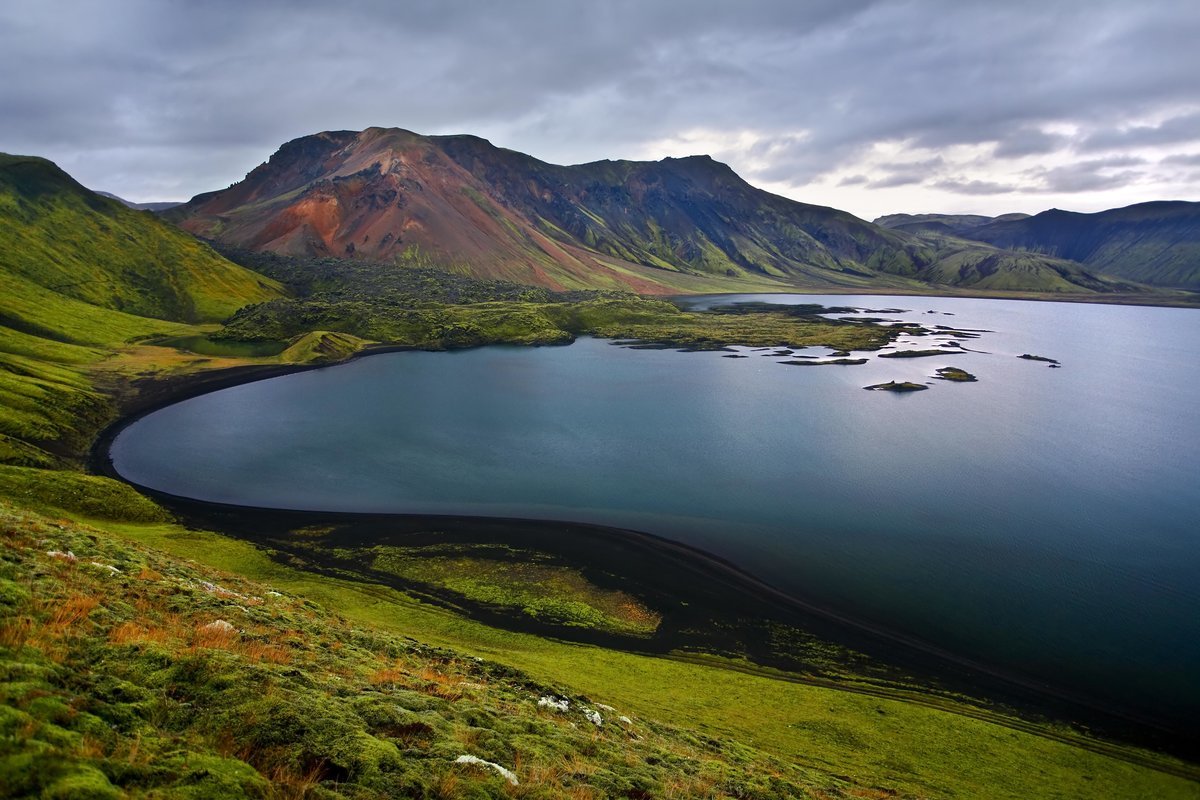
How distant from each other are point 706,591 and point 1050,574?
98.1 ft

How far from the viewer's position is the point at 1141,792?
28297 millimetres

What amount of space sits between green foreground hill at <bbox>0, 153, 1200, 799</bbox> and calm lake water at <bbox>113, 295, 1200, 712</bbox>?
11.5 m

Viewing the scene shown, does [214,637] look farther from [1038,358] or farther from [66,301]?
[1038,358]

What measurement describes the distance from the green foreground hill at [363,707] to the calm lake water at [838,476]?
11.5 meters

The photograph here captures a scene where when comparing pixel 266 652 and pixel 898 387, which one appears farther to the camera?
pixel 898 387

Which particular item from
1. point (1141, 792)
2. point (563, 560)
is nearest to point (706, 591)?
point (563, 560)

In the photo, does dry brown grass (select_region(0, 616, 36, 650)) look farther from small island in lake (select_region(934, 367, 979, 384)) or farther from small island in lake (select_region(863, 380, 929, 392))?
small island in lake (select_region(934, 367, 979, 384))

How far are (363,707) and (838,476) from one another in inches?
2650

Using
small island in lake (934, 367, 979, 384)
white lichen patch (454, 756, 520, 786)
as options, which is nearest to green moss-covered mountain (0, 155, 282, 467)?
white lichen patch (454, 756, 520, 786)

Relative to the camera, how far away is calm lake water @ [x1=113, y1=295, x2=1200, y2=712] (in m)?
44.9

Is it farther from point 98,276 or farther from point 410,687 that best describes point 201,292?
point 410,687

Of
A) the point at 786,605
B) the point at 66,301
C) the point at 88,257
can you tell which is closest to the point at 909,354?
the point at 786,605

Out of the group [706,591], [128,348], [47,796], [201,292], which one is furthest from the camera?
[201,292]

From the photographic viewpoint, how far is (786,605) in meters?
45.5
